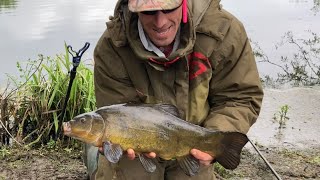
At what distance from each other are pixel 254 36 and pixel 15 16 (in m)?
6.92

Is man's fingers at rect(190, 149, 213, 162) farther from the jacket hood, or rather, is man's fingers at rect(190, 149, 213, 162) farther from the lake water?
the lake water

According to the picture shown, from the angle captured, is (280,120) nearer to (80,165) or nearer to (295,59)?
(80,165)

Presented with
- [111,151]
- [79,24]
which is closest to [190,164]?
[111,151]

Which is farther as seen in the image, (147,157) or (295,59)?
(295,59)

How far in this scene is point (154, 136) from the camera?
2.55 metres

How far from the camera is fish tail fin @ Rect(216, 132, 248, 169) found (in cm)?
259

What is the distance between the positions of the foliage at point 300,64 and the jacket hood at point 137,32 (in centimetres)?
501

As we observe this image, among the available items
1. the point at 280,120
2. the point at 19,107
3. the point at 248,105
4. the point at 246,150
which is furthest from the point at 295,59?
the point at 248,105

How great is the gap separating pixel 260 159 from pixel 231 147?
1.72 metres

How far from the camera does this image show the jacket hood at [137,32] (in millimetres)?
2707

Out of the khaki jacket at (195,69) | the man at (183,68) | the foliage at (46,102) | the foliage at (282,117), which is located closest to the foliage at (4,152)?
the foliage at (46,102)

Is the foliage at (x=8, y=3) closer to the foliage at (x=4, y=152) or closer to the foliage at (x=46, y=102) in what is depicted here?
the foliage at (x=46, y=102)

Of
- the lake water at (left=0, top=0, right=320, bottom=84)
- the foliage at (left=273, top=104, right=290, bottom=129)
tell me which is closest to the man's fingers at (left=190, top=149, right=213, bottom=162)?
the foliage at (left=273, top=104, right=290, bottom=129)

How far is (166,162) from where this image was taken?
300cm
